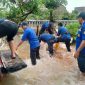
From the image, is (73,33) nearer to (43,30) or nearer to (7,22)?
(43,30)

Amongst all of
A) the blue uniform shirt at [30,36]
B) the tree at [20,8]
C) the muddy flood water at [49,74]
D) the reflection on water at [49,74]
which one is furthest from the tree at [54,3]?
the blue uniform shirt at [30,36]

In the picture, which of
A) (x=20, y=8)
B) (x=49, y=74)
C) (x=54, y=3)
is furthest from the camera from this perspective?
(x=54, y=3)

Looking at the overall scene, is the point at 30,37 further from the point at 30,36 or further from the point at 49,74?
the point at 49,74

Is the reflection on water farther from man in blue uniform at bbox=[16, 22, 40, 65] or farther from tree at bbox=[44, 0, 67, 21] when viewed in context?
tree at bbox=[44, 0, 67, 21]

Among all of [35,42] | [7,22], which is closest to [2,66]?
[7,22]

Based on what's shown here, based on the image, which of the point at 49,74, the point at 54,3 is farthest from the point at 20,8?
the point at 49,74

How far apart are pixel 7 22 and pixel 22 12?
1515 cm

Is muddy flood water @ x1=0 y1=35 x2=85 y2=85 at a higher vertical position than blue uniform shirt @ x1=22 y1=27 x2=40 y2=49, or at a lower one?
lower

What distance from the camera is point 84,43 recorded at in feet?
23.7

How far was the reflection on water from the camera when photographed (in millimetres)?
7848

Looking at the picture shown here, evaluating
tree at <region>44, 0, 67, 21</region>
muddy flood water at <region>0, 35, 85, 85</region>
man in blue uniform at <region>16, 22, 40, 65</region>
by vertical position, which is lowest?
tree at <region>44, 0, 67, 21</region>

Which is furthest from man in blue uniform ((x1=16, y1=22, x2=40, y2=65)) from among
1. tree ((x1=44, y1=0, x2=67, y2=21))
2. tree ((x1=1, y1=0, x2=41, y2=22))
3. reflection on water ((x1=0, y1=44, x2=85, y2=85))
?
tree ((x1=44, y1=0, x2=67, y2=21))

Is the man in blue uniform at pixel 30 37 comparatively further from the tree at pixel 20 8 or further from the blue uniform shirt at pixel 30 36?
the tree at pixel 20 8

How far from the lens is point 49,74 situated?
8820 millimetres
